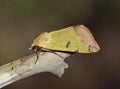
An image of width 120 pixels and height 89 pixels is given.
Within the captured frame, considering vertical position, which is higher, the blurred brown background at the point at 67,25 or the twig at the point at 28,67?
the twig at the point at 28,67

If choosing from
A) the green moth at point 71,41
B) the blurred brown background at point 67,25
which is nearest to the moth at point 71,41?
the green moth at point 71,41

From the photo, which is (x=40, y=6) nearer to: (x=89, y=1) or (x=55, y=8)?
(x=55, y=8)

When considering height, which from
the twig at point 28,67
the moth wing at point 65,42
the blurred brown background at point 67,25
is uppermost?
the moth wing at point 65,42

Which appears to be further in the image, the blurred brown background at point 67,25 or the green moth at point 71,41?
the blurred brown background at point 67,25

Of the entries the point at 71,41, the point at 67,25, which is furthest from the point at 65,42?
the point at 67,25

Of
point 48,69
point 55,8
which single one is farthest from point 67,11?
point 48,69

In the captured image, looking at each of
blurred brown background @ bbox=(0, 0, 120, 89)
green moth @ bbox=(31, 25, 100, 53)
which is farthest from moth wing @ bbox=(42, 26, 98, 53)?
blurred brown background @ bbox=(0, 0, 120, 89)

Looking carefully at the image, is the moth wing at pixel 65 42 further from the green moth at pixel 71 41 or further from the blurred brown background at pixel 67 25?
the blurred brown background at pixel 67 25
